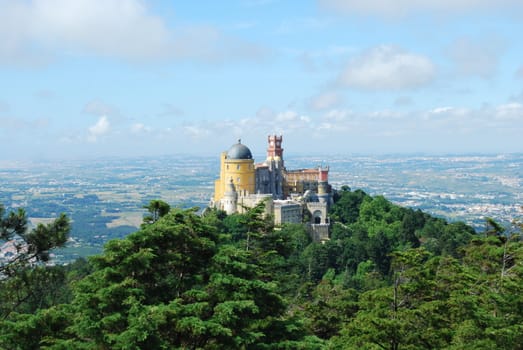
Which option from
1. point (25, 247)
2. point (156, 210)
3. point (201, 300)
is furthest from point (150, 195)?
point (201, 300)

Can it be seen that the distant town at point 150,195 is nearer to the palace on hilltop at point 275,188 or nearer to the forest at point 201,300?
the palace on hilltop at point 275,188

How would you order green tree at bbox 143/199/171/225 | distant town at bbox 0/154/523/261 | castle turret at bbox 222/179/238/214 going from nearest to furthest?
green tree at bbox 143/199/171/225
castle turret at bbox 222/179/238/214
distant town at bbox 0/154/523/261

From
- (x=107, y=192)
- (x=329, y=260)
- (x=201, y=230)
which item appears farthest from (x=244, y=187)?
(x=107, y=192)

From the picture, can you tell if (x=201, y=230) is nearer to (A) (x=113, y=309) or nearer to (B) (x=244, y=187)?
(A) (x=113, y=309)

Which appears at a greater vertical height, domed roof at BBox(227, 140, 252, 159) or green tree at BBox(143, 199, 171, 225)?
domed roof at BBox(227, 140, 252, 159)

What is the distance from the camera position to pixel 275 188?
60.5 m

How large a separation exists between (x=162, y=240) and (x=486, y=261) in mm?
16181

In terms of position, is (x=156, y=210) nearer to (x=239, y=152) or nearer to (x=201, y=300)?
(x=201, y=300)

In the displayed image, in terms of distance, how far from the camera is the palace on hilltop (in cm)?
5359

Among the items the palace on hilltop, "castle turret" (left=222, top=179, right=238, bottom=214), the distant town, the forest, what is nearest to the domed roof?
the palace on hilltop

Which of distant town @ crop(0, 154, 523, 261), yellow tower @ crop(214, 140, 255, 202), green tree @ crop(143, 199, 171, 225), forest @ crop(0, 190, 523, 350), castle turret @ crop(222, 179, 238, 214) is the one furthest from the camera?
distant town @ crop(0, 154, 523, 261)

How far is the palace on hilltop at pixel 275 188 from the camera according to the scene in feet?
176

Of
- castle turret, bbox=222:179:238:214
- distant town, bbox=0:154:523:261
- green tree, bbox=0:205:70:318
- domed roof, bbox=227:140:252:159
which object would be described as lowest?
distant town, bbox=0:154:523:261

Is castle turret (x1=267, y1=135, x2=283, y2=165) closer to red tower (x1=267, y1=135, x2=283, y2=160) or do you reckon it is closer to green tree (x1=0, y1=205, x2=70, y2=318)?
red tower (x1=267, y1=135, x2=283, y2=160)
